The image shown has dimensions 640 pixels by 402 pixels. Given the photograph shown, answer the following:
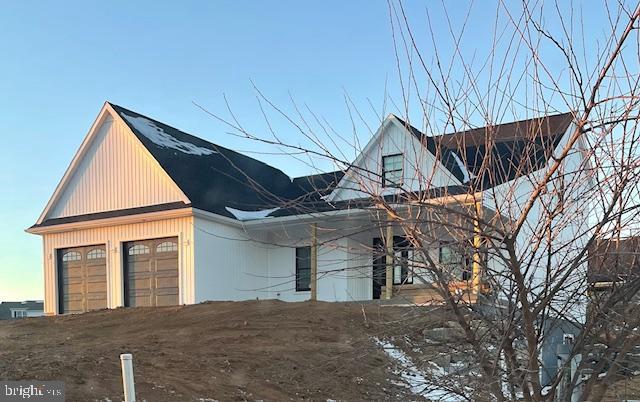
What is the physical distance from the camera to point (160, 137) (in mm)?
17578

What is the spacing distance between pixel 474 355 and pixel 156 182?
14.2 metres

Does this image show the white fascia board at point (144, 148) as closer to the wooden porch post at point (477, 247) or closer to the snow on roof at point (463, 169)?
the snow on roof at point (463, 169)

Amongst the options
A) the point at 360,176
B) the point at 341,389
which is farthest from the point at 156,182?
the point at 360,176

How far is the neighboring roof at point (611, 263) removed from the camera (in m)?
2.45

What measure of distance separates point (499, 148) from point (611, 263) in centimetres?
77

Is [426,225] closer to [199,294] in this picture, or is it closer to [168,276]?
[199,294]

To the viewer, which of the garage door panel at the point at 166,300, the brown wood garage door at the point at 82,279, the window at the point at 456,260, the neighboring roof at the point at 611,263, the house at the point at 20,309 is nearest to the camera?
the neighboring roof at the point at 611,263

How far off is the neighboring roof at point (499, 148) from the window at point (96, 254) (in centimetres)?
1562

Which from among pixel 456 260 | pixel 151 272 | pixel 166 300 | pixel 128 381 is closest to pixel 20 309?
pixel 151 272

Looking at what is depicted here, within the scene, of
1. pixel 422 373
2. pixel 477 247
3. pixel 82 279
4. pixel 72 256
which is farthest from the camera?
pixel 72 256

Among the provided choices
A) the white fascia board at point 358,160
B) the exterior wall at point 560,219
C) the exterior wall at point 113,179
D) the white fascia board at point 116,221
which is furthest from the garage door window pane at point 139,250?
the exterior wall at point 560,219

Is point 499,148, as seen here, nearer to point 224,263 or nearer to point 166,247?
point 224,263

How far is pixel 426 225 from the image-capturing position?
2611 mm

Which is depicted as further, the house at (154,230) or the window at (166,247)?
the window at (166,247)
